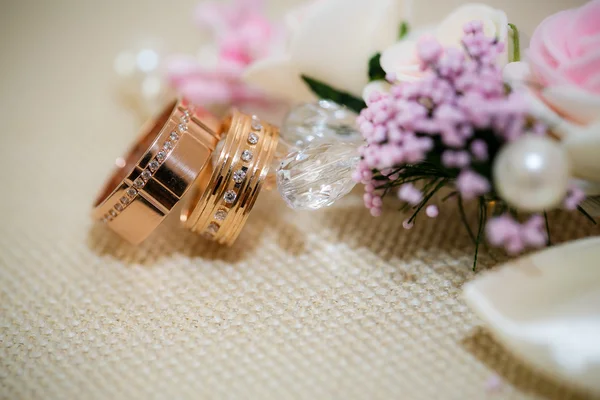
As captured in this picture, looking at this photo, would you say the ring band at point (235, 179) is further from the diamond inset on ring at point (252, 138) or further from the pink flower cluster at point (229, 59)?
the pink flower cluster at point (229, 59)

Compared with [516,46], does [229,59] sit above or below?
below

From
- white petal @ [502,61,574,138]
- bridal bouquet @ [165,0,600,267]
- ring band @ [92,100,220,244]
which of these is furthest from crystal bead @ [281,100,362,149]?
white petal @ [502,61,574,138]

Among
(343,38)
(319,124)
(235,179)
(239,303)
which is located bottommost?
(239,303)

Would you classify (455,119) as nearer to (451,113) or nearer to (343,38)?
(451,113)

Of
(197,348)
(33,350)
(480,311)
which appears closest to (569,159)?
(480,311)

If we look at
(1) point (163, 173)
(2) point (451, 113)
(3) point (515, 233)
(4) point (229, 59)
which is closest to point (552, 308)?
(3) point (515, 233)

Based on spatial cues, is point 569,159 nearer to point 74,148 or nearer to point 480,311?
point 480,311
